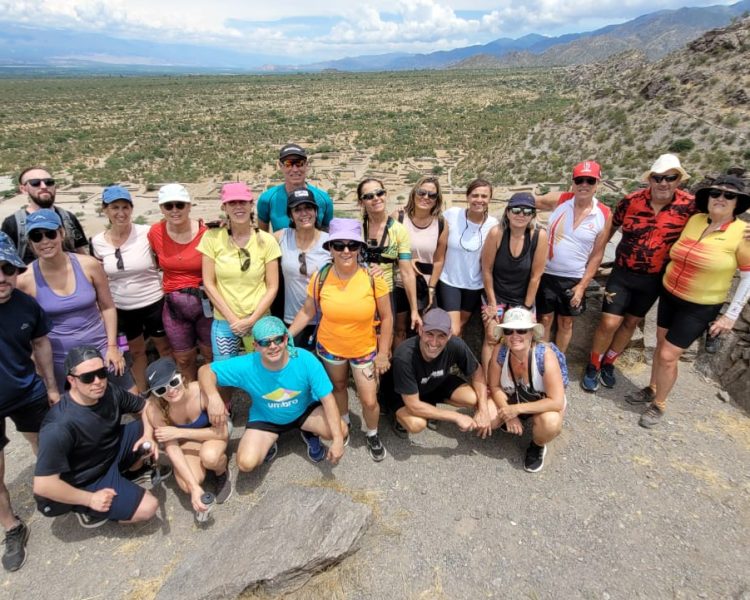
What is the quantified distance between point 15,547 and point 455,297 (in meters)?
4.39

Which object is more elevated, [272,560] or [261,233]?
[261,233]

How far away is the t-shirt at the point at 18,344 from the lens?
331 centimetres

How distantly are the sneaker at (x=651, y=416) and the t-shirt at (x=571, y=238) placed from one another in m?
1.65

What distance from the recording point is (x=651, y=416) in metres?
4.71

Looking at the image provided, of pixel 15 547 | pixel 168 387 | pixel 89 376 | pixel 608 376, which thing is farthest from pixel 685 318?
pixel 15 547

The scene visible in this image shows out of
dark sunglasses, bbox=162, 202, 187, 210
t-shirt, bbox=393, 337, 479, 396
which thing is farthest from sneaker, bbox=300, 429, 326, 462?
dark sunglasses, bbox=162, 202, 187, 210

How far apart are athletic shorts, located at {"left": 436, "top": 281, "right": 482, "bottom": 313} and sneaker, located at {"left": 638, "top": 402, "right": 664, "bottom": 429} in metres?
2.17

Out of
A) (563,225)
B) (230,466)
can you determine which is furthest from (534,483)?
(230,466)

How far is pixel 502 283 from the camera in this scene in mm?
4477

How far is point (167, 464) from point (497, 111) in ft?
158

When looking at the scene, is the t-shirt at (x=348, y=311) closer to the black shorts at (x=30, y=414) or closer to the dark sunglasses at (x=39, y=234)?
the dark sunglasses at (x=39, y=234)

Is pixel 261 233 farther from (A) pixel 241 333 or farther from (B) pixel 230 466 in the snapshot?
(B) pixel 230 466

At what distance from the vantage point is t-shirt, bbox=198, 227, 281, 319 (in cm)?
399

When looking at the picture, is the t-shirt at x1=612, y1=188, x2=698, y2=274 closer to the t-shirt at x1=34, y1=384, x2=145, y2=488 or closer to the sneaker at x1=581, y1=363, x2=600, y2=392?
the sneaker at x1=581, y1=363, x2=600, y2=392
